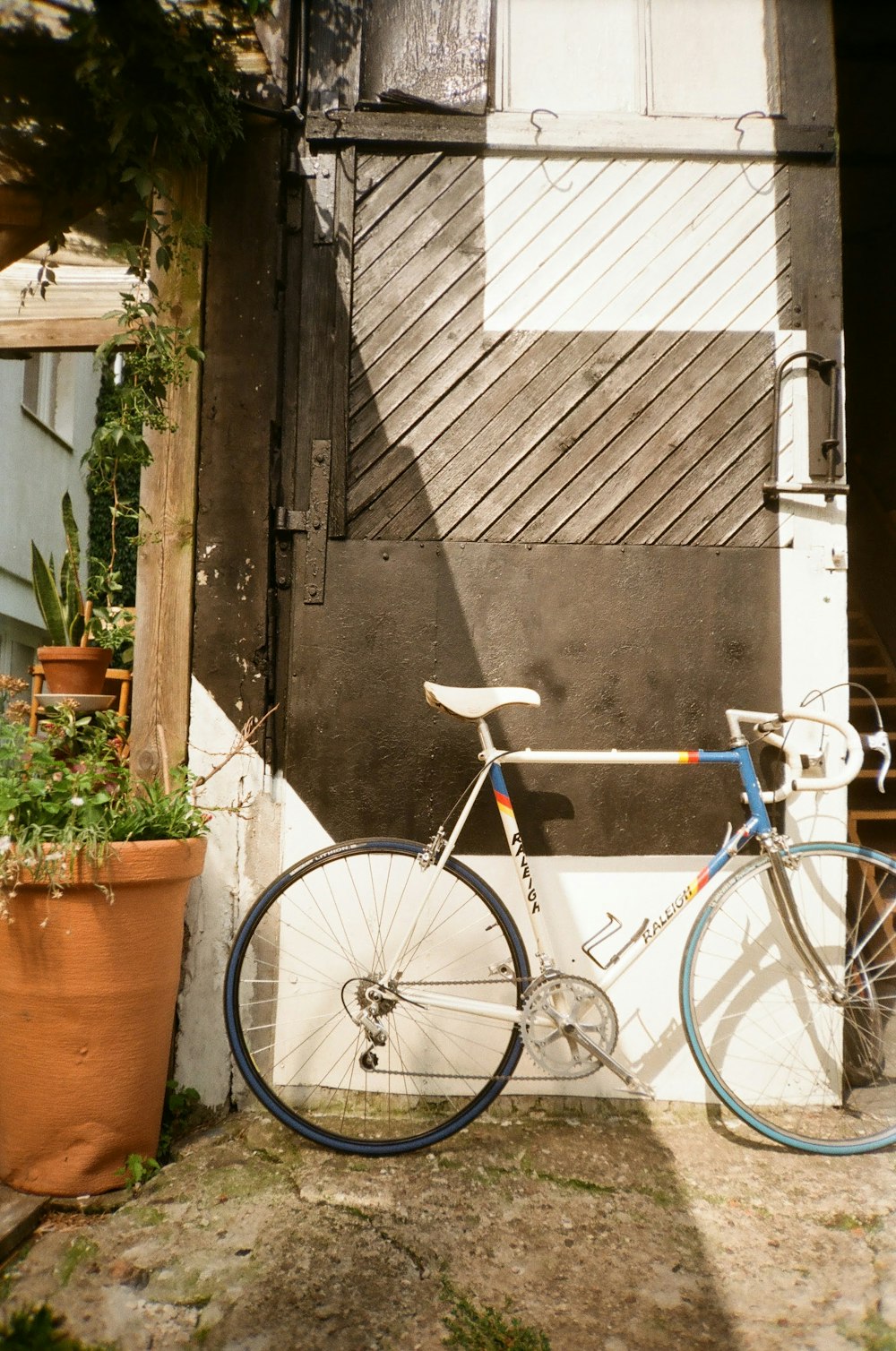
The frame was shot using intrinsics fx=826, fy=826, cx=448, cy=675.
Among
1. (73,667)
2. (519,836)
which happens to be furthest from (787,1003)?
(73,667)

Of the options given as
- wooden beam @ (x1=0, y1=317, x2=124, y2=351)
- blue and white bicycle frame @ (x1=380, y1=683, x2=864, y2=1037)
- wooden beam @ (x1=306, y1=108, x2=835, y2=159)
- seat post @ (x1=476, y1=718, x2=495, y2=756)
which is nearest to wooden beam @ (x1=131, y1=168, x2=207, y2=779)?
wooden beam @ (x1=0, y1=317, x2=124, y2=351)

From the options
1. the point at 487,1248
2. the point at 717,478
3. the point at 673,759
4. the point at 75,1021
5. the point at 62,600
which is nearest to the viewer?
the point at 487,1248

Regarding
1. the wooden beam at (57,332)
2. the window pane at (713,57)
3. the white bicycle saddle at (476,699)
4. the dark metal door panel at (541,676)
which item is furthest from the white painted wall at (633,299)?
the wooden beam at (57,332)

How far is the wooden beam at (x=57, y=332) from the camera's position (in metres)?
3.15

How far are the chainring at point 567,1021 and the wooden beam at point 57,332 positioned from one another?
2820 mm

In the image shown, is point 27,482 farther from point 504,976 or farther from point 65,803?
point 504,976

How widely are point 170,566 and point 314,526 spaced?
1.78ft

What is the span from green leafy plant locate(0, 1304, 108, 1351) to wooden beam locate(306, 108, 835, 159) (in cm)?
371

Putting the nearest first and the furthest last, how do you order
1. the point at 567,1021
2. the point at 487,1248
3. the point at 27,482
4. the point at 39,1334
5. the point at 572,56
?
1. the point at 39,1334
2. the point at 487,1248
3. the point at 567,1021
4. the point at 572,56
5. the point at 27,482

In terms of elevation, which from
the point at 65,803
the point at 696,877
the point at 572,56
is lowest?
the point at 696,877

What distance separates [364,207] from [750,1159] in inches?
141

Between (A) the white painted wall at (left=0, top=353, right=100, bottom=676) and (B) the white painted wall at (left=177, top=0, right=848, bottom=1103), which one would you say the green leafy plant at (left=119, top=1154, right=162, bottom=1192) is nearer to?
(B) the white painted wall at (left=177, top=0, right=848, bottom=1103)

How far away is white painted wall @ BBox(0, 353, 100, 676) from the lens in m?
9.55

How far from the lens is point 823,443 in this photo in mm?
3045
